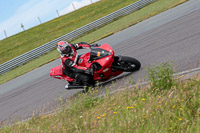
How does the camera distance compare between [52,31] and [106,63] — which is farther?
[52,31]

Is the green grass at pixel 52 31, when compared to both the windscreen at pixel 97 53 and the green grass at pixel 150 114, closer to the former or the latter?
the windscreen at pixel 97 53

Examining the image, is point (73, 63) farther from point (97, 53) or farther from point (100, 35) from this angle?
point (100, 35)

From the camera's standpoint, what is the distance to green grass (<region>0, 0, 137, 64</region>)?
3430 centimetres

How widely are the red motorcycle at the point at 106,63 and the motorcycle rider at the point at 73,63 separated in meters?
0.17

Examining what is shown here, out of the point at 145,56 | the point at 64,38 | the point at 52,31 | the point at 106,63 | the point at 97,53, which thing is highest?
the point at 52,31

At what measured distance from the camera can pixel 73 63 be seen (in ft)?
30.8

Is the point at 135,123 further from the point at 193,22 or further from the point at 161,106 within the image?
the point at 193,22

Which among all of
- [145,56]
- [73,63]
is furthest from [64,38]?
[73,63]

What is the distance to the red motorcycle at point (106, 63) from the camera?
9.09 metres

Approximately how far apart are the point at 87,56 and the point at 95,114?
364cm

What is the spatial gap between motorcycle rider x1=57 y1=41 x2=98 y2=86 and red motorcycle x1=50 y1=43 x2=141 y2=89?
0.17 metres

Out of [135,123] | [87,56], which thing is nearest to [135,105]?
[135,123]

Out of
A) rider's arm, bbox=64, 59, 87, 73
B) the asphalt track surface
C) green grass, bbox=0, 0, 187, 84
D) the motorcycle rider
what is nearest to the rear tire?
the asphalt track surface

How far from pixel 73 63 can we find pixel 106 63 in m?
1.05
